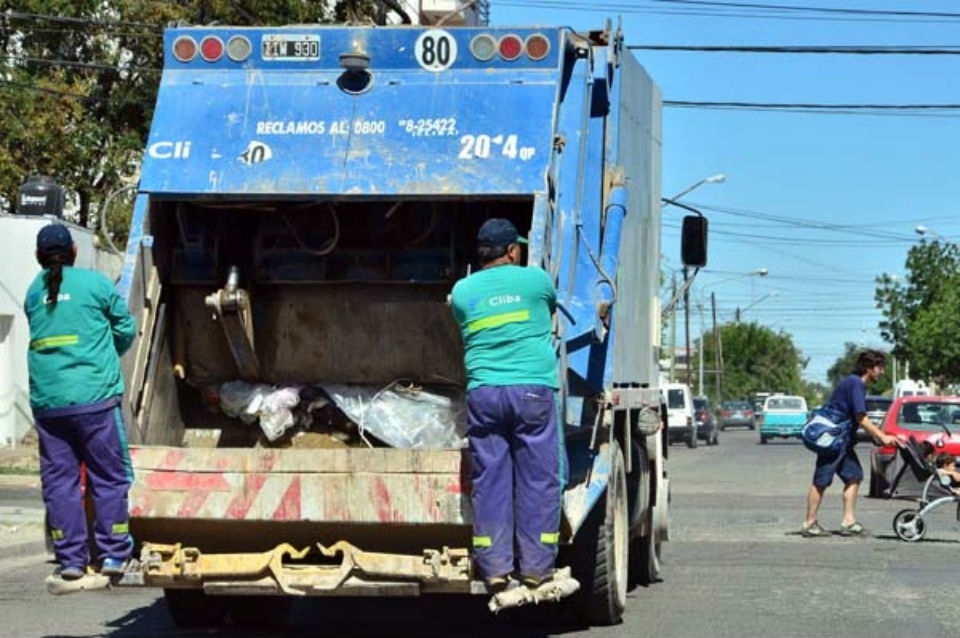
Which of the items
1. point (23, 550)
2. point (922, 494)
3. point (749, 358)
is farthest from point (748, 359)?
point (23, 550)

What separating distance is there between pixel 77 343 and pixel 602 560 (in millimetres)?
2882

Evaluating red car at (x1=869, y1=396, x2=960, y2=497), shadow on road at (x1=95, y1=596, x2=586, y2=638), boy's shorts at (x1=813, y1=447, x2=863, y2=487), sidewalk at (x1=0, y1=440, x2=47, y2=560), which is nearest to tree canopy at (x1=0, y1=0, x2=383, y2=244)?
sidewalk at (x1=0, y1=440, x2=47, y2=560)

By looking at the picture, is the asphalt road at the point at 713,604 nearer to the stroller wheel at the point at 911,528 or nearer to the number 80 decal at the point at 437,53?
the stroller wheel at the point at 911,528

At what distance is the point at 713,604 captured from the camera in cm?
968

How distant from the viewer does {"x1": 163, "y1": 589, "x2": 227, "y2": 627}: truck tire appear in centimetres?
866

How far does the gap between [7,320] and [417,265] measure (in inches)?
694

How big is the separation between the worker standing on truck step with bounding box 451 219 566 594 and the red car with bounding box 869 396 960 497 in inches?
547

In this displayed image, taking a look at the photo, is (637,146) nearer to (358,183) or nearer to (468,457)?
(358,183)

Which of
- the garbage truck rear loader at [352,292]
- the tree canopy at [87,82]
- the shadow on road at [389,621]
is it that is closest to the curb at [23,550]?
the shadow on road at [389,621]

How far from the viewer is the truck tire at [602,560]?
27.2 ft

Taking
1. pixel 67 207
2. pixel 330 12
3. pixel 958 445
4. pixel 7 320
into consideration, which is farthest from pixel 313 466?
pixel 67 207

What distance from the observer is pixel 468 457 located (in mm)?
7160

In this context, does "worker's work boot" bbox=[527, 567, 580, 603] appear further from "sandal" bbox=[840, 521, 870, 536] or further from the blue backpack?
"sandal" bbox=[840, 521, 870, 536]

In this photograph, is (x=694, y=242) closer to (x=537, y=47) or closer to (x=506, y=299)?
(x=537, y=47)
